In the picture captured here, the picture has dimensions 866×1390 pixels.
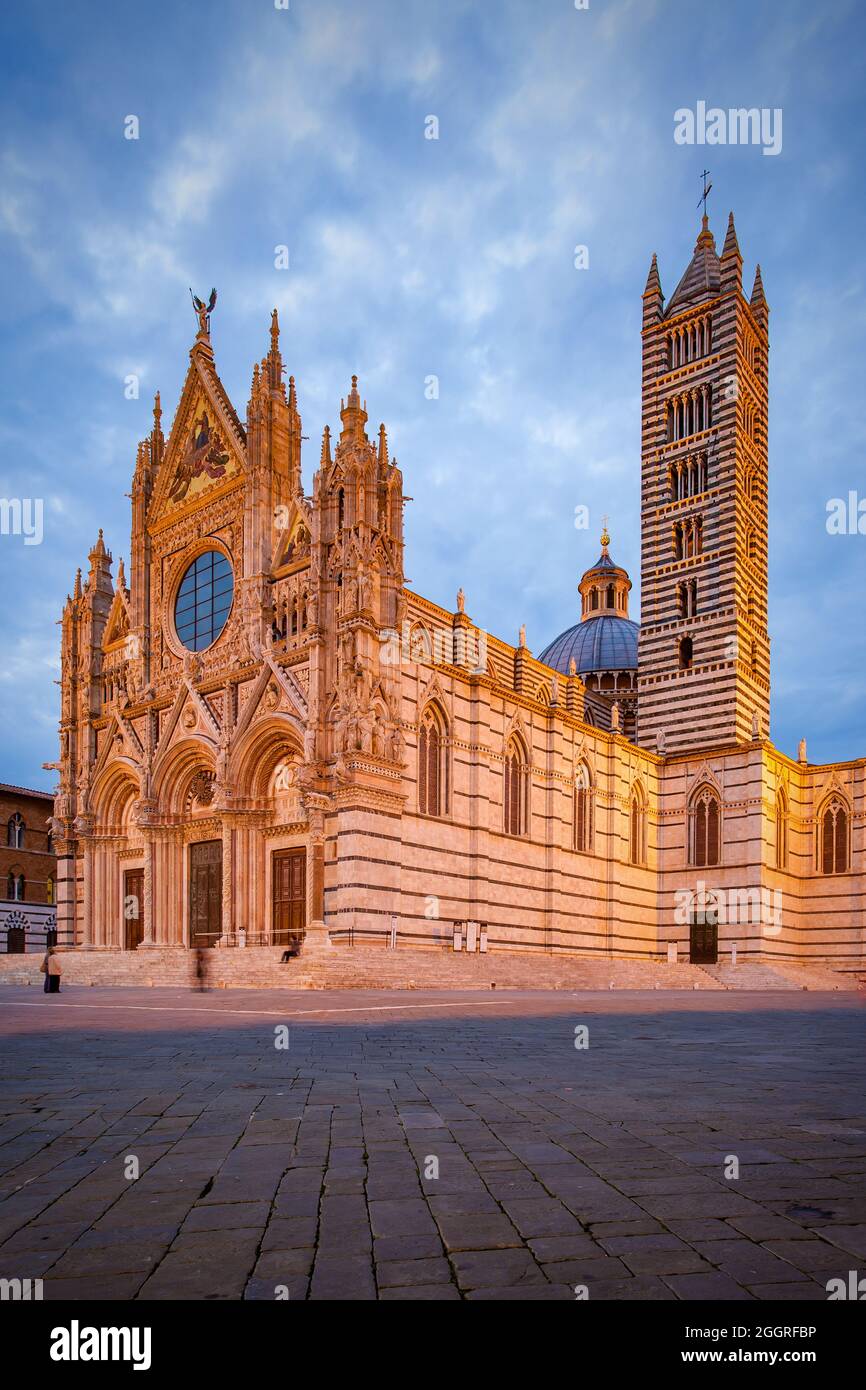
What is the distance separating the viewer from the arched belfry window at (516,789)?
121 ft

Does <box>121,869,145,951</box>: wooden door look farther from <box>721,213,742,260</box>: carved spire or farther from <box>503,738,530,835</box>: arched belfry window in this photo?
<box>721,213,742,260</box>: carved spire

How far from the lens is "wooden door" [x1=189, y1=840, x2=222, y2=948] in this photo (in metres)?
35.5

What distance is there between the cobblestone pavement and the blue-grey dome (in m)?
53.3

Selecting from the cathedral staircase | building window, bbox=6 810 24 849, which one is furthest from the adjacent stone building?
the cathedral staircase

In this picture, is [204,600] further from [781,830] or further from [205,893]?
[781,830]

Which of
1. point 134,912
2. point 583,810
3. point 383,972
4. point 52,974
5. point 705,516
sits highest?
point 705,516

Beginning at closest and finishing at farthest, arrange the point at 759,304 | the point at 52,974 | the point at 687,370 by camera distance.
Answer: the point at 52,974 < the point at 687,370 < the point at 759,304

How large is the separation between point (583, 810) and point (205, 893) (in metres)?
→ 15.9

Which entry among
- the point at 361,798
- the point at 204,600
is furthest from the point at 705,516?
the point at 361,798

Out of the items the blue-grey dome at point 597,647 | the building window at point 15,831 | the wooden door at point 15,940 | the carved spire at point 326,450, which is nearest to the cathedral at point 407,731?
the carved spire at point 326,450

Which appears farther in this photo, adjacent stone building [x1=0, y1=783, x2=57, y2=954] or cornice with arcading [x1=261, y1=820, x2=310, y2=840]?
adjacent stone building [x1=0, y1=783, x2=57, y2=954]

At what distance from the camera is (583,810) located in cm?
4141

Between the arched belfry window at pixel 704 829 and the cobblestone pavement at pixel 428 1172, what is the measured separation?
3540cm
